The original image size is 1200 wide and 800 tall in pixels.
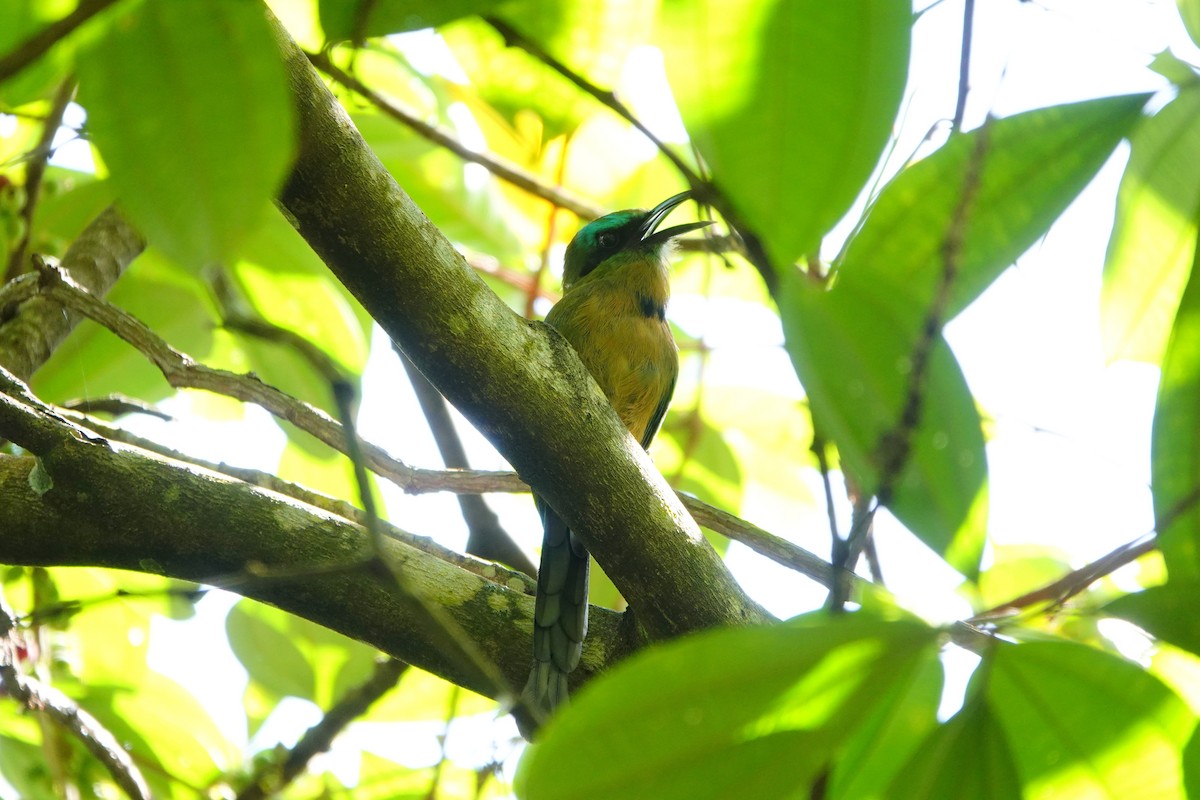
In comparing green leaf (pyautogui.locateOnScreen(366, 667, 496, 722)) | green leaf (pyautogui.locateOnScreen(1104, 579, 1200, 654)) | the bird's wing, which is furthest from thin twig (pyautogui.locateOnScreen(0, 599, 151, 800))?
green leaf (pyautogui.locateOnScreen(1104, 579, 1200, 654))

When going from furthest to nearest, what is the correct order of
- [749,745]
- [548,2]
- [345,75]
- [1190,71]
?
[345,75], [548,2], [1190,71], [749,745]

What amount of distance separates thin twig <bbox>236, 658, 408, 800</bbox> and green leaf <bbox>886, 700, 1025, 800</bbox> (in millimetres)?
2451

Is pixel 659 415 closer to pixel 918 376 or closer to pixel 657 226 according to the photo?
pixel 657 226

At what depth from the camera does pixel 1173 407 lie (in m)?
1.18

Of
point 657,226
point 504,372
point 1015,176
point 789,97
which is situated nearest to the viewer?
point 789,97

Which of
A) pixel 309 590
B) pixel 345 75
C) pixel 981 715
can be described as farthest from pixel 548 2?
pixel 309 590

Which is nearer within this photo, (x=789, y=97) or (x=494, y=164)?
(x=789, y=97)

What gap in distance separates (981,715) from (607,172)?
311cm

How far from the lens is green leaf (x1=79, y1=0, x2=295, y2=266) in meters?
0.82

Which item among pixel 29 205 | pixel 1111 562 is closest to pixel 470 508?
pixel 29 205

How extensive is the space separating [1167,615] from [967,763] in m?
0.24

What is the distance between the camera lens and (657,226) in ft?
14.1

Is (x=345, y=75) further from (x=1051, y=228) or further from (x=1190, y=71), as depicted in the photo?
(x=1190, y=71)

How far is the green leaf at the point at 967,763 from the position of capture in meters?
1.09
